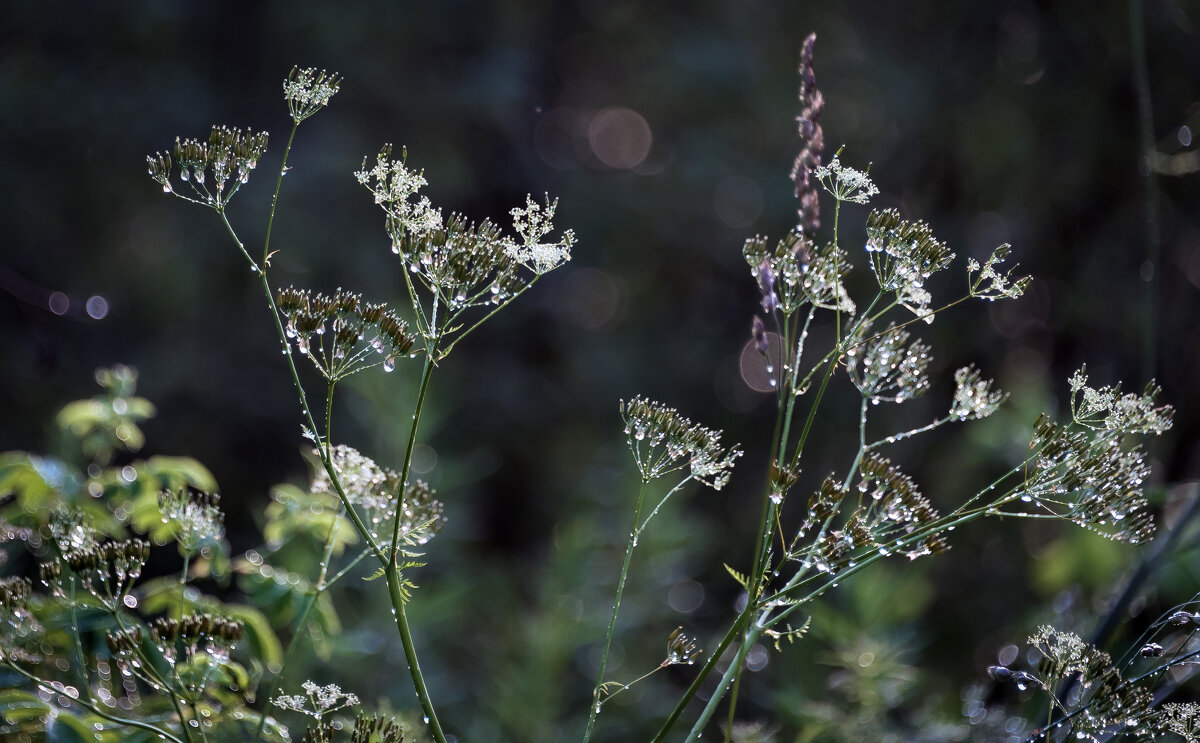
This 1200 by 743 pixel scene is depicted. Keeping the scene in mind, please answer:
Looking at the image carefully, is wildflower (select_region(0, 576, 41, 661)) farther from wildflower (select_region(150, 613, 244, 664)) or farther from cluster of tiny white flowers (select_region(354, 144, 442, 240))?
cluster of tiny white flowers (select_region(354, 144, 442, 240))

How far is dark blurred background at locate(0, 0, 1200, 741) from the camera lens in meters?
4.14

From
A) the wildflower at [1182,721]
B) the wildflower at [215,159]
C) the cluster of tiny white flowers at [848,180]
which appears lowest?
the wildflower at [1182,721]

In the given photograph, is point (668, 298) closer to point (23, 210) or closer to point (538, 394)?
point (538, 394)

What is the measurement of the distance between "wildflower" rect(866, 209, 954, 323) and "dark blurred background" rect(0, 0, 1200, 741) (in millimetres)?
2928

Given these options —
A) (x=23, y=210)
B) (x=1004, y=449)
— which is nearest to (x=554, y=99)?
(x=23, y=210)

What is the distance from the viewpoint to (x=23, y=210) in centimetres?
521

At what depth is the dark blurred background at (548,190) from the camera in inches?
163

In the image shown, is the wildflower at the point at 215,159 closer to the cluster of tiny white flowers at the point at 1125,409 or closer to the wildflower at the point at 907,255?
the wildflower at the point at 907,255

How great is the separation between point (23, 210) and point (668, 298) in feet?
12.6

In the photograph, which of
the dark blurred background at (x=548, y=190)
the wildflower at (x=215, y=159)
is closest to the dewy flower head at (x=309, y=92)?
the wildflower at (x=215, y=159)

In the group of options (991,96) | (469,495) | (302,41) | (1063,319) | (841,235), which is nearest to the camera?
(1063,319)

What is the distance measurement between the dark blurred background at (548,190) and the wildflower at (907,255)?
293 centimetres

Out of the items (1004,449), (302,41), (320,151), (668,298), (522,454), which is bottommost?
(1004,449)

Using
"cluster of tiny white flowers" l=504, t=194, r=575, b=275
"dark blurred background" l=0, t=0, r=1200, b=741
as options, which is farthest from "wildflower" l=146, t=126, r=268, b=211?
"dark blurred background" l=0, t=0, r=1200, b=741
